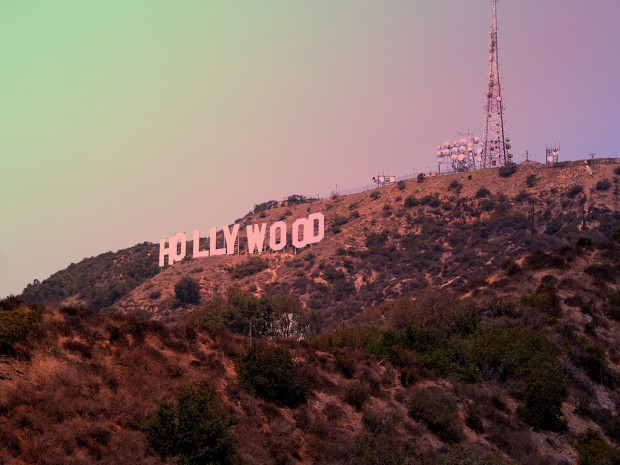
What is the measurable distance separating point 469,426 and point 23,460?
23.0 m

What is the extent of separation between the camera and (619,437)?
133ft

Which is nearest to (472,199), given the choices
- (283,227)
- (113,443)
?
(283,227)

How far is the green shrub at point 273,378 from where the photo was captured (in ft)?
108

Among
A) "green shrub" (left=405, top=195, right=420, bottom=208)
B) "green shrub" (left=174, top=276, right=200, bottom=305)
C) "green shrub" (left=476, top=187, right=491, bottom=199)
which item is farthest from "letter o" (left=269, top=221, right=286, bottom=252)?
"green shrub" (left=476, top=187, right=491, bottom=199)

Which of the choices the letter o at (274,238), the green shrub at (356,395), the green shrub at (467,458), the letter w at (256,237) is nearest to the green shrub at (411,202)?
the letter o at (274,238)

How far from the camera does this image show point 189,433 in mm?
25203

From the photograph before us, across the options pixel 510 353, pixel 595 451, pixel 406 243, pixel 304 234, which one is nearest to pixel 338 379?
pixel 510 353

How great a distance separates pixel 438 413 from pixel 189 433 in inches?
608

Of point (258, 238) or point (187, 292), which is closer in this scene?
point (187, 292)

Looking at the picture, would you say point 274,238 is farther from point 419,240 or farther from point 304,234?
point 419,240

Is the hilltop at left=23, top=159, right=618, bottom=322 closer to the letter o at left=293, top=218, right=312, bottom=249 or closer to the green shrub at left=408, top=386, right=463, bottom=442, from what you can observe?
the letter o at left=293, top=218, right=312, bottom=249

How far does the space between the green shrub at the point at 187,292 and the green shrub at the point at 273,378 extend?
75.5 m

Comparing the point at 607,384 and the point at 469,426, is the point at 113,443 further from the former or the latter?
the point at 607,384

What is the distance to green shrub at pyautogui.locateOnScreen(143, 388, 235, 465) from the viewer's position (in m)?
25.0
